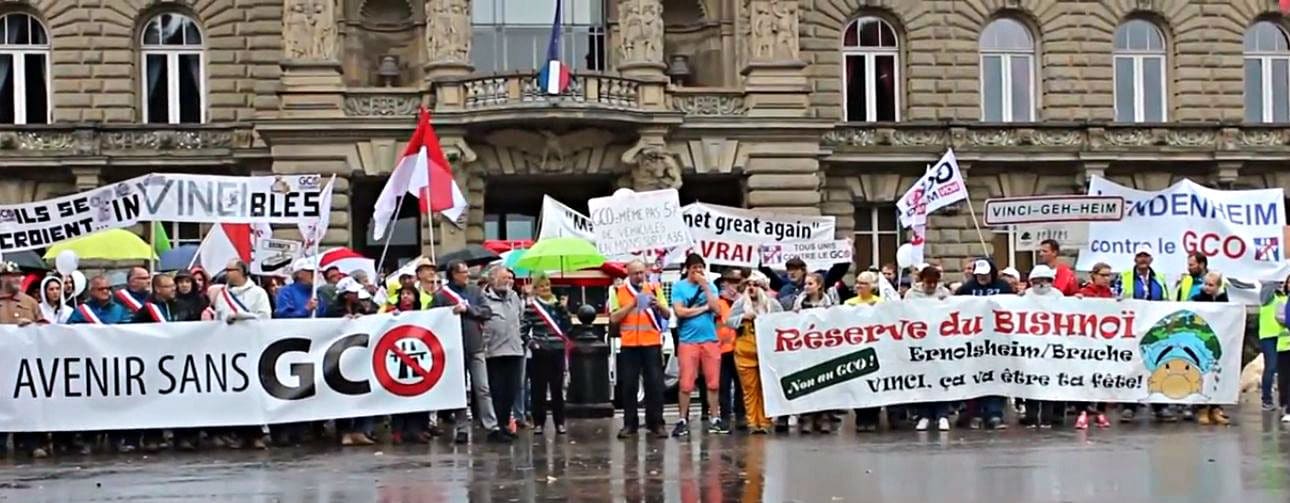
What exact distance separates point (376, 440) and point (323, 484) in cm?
385

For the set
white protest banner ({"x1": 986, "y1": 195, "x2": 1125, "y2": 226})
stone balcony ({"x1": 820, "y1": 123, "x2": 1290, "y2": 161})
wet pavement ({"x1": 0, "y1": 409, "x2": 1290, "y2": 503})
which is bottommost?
wet pavement ({"x1": 0, "y1": 409, "x2": 1290, "y2": 503})

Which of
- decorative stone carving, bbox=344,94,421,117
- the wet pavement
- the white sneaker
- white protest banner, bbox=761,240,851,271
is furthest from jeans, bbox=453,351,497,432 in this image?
decorative stone carving, bbox=344,94,421,117

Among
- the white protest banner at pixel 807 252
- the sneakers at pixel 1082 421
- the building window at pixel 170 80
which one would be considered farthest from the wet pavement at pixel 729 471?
the building window at pixel 170 80

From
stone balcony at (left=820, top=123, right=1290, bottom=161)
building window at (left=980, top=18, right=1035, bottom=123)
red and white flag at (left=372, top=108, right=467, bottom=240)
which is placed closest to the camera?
red and white flag at (left=372, top=108, right=467, bottom=240)

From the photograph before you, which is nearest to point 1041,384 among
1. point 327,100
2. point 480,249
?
point 480,249

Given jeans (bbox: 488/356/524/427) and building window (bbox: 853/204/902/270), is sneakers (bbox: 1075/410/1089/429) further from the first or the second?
building window (bbox: 853/204/902/270)

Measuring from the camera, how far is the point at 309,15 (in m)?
34.7

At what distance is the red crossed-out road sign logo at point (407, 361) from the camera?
688 inches

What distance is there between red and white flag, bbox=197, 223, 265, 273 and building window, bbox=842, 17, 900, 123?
17.1 metres

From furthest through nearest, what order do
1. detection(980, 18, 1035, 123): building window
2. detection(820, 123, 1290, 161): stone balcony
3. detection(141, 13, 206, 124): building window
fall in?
detection(980, 18, 1035, 123): building window → detection(820, 123, 1290, 161): stone balcony → detection(141, 13, 206, 124): building window

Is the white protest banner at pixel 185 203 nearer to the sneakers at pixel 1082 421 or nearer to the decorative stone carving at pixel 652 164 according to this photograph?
the sneakers at pixel 1082 421

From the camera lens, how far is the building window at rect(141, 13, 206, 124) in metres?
38.1

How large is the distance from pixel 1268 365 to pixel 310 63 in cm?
1935

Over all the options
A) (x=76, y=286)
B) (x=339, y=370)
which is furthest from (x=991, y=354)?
(x=76, y=286)
